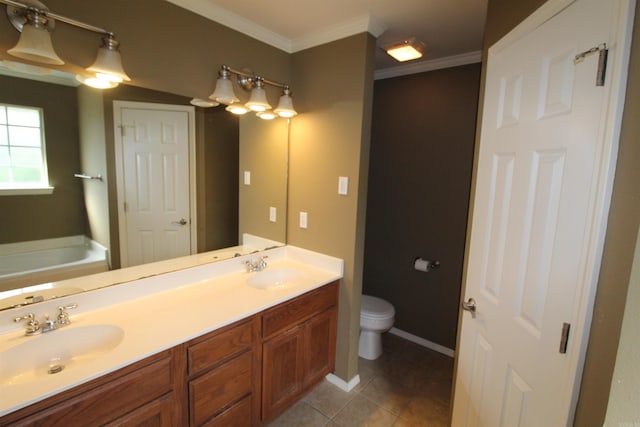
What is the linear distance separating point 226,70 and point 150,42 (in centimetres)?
40

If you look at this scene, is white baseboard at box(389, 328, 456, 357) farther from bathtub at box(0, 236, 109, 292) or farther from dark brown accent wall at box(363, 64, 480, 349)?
bathtub at box(0, 236, 109, 292)

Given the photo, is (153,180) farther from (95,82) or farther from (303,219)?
(303,219)

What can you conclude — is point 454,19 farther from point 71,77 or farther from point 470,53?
point 71,77

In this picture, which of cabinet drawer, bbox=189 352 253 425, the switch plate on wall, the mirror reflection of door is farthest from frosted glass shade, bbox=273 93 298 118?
cabinet drawer, bbox=189 352 253 425

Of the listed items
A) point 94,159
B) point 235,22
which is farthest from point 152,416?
point 235,22

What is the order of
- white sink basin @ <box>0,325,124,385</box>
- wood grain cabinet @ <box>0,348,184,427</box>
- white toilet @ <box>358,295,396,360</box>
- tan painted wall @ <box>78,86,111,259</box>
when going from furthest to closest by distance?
1. white toilet @ <box>358,295,396,360</box>
2. tan painted wall @ <box>78,86,111,259</box>
3. white sink basin @ <box>0,325,124,385</box>
4. wood grain cabinet @ <box>0,348,184,427</box>

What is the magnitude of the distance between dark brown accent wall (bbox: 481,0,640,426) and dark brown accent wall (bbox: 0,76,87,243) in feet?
6.73

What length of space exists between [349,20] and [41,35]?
155cm

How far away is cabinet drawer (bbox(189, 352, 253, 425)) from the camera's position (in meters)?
1.38

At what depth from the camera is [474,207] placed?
1.47 metres

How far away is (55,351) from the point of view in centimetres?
125

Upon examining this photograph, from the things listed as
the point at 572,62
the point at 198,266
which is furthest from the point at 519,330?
the point at 198,266

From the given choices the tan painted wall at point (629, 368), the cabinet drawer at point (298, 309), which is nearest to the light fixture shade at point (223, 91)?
the cabinet drawer at point (298, 309)

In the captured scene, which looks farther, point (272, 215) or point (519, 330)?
point (272, 215)
